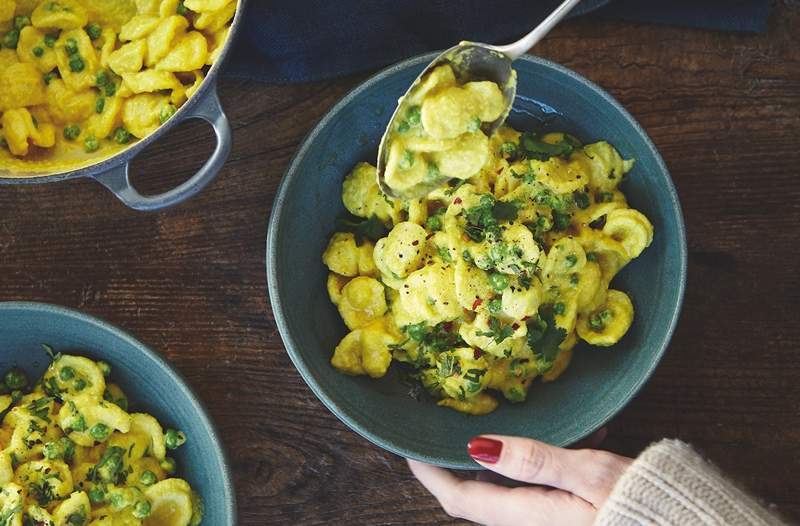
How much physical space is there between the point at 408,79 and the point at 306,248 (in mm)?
446

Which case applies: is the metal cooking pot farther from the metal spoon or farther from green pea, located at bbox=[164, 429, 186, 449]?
green pea, located at bbox=[164, 429, 186, 449]

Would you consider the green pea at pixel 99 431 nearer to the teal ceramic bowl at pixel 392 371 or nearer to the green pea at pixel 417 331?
the teal ceramic bowl at pixel 392 371

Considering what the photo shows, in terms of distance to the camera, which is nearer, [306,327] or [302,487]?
[306,327]

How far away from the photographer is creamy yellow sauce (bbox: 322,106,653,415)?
1984 millimetres

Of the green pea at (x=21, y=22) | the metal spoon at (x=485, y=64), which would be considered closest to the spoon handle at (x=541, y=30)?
the metal spoon at (x=485, y=64)

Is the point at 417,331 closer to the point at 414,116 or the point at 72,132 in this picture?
the point at 414,116

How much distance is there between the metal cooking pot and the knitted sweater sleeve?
1.04 meters

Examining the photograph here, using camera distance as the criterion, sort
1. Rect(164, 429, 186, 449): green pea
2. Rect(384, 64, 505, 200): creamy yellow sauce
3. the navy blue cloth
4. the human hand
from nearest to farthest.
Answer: Rect(384, 64, 505, 200): creamy yellow sauce, the human hand, Rect(164, 429, 186, 449): green pea, the navy blue cloth

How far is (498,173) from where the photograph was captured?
208cm

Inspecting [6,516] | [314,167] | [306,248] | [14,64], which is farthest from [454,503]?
[14,64]

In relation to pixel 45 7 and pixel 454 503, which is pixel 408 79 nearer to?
pixel 45 7

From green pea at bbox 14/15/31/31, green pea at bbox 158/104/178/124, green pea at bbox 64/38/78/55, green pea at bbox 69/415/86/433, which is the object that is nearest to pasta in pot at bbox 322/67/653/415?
green pea at bbox 158/104/178/124

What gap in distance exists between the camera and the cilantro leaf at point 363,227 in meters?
2.15

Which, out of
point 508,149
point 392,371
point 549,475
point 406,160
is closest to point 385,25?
point 508,149
